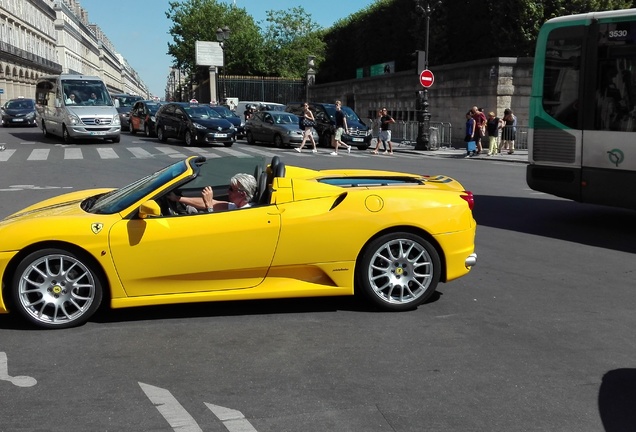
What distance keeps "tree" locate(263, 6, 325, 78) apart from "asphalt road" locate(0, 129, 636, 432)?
5937cm

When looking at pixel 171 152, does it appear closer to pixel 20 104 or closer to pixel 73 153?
pixel 73 153

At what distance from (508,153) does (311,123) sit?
7.44m

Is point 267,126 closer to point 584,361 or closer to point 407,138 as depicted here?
point 407,138

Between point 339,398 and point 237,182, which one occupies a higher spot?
point 237,182

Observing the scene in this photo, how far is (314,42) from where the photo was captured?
208 ft

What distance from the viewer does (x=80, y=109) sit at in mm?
25078

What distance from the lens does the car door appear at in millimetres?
5137

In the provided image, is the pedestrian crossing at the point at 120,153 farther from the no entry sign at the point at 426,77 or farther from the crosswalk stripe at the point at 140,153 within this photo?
the no entry sign at the point at 426,77

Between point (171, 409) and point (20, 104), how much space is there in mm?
40654

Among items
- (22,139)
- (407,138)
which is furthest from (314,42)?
(22,139)

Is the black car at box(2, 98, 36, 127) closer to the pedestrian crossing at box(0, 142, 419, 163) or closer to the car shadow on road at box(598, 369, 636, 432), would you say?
the pedestrian crossing at box(0, 142, 419, 163)

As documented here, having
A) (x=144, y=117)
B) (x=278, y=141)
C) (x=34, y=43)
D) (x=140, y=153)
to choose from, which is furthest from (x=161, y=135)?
(x=34, y=43)

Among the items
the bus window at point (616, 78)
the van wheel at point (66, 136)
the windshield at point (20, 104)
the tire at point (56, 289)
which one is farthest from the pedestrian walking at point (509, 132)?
the windshield at point (20, 104)

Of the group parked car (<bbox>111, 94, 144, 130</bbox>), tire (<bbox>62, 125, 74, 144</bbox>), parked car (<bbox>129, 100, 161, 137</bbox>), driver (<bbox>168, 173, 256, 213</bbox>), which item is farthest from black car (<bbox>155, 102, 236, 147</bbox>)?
driver (<bbox>168, 173, 256, 213</bbox>)
